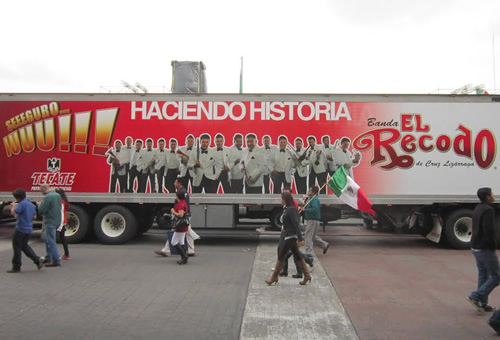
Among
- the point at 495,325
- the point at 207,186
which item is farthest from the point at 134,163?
the point at 495,325

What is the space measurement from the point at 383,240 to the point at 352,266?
4719 millimetres

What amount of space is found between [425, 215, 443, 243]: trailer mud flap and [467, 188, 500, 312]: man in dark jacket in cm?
587

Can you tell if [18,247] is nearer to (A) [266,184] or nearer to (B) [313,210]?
(B) [313,210]

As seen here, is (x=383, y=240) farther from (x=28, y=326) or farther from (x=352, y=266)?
(x=28, y=326)

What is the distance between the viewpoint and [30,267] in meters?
8.37

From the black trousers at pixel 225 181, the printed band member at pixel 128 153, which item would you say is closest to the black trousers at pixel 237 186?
the black trousers at pixel 225 181

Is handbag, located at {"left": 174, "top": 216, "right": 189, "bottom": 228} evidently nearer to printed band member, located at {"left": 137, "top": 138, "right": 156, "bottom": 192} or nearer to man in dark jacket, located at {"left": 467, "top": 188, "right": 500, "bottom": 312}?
printed band member, located at {"left": 137, "top": 138, "right": 156, "bottom": 192}

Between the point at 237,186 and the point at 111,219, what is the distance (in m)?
3.51

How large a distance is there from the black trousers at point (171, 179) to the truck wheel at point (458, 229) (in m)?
7.12

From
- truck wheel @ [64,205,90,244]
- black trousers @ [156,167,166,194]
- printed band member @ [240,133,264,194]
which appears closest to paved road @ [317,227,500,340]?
printed band member @ [240,133,264,194]

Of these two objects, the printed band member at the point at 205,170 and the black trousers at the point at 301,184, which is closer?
the black trousers at the point at 301,184

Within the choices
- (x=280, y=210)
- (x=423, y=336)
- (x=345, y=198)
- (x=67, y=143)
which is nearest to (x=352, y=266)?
(x=345, y=198)

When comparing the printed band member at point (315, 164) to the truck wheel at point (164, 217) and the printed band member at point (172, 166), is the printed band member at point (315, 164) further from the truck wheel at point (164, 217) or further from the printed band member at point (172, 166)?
the truck wheel at point (164, 217)

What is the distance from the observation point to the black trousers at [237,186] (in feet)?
36.6
